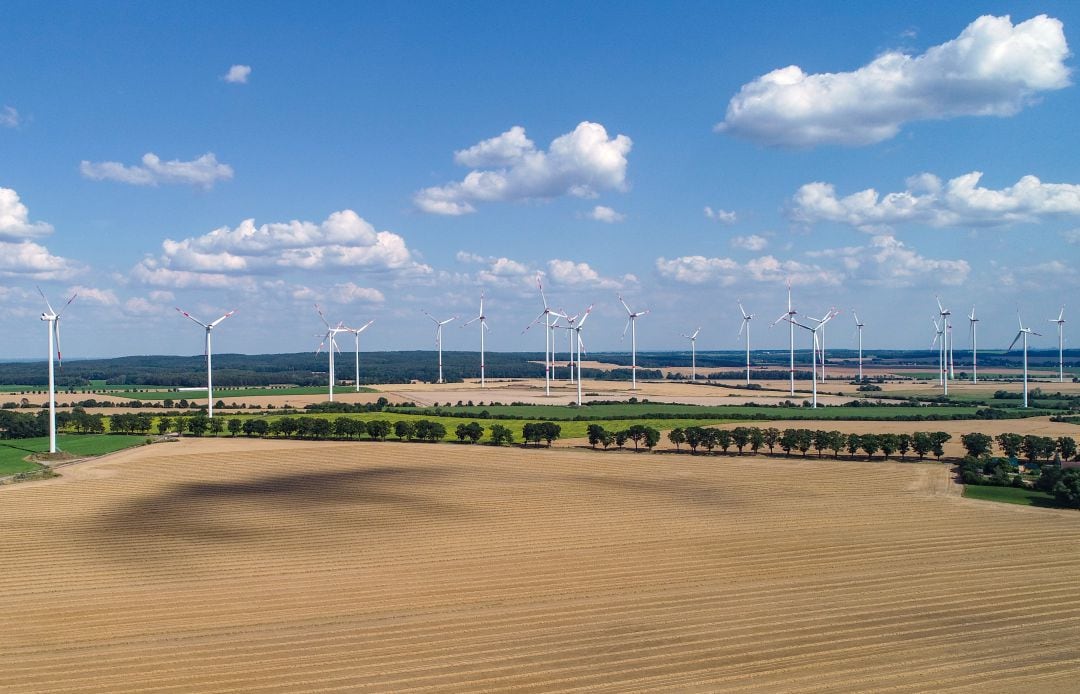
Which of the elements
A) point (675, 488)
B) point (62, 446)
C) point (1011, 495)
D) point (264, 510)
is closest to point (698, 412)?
point (675, 488)

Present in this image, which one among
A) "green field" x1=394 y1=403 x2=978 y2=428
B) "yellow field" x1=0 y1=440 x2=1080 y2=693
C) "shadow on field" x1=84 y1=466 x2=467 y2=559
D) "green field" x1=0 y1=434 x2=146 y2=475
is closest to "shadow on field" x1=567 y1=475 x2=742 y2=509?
"yellow field" x1=0 y1=440 x2=1080 y2=693

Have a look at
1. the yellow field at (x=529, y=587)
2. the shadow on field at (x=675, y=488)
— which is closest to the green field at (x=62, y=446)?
the yellow field at (x=529, y=587)

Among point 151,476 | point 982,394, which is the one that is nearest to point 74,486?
point 151,476

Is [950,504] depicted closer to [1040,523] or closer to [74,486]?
[1040,523]

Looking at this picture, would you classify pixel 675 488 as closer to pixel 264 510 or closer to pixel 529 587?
pixel 264 510

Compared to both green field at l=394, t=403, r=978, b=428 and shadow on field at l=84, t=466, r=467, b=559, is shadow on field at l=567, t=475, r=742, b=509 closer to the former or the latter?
shadow on field at l=84, t=466, r=467, b=559

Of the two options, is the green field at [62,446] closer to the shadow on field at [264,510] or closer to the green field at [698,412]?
the shadow on field at [264,510]
